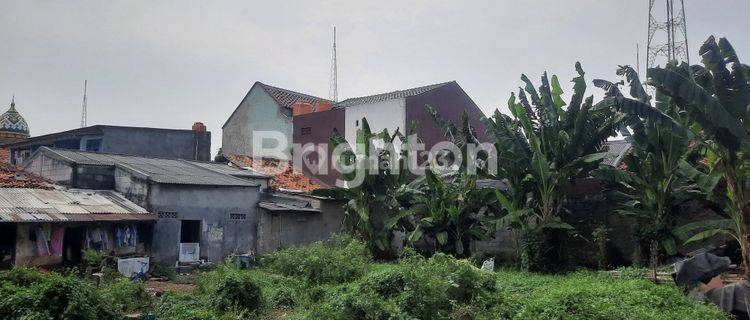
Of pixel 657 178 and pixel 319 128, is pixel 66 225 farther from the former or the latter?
pixel 319 128

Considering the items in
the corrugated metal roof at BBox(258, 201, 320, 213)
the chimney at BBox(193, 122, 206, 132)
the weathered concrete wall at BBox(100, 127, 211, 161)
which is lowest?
the corrugated metal roof at BBox(258, 201, 320, 213)

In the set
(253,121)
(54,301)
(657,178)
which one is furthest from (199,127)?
(657,178)

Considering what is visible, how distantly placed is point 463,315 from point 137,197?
34.5 ft

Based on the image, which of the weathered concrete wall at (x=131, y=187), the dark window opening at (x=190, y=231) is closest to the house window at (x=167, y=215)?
the weathered concrete wall at (x=131, y=187)

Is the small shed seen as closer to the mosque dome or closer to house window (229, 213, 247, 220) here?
house window (229, 213, 247, 220)

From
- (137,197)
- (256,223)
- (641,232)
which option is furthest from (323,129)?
(641,232)

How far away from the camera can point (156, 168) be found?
54.6 ft

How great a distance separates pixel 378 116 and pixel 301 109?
4197mm

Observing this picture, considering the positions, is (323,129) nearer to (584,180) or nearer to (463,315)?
(584,180)

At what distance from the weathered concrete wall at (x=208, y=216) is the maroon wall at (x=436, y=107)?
27.7 ft

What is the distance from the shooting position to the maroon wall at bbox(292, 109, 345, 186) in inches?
958

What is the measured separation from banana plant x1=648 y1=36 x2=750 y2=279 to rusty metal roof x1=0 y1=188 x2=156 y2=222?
1181 cm

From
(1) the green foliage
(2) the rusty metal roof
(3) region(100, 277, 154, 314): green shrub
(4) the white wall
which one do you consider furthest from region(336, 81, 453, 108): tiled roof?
(1) the green foliage

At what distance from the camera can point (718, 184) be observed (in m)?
10.6
